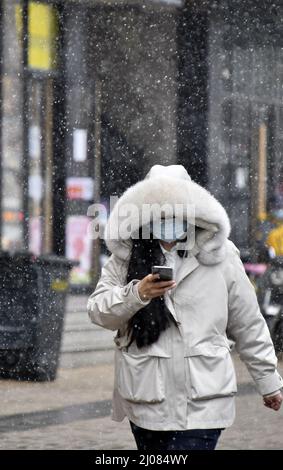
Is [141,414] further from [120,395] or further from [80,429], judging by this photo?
[80,429]

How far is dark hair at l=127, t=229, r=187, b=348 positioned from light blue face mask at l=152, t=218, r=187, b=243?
0.13 feet

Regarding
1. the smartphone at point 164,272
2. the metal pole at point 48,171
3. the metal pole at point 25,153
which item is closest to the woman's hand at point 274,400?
the smartphone at point 164,272

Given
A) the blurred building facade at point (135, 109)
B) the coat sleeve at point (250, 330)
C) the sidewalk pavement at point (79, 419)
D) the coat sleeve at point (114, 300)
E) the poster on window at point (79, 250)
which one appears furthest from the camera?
the poster on window at point (79, 250)

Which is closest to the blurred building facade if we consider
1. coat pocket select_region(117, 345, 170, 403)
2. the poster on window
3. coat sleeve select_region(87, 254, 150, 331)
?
the poster on window

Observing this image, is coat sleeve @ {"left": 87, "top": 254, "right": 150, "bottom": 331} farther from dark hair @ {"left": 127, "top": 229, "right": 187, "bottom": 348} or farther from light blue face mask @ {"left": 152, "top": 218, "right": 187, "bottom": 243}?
light blue face mask @ {"left": 152, "top": 218, "right": 187, "bottom": 243}

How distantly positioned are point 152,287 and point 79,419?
4.01m

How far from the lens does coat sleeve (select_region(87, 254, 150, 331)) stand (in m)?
3.82

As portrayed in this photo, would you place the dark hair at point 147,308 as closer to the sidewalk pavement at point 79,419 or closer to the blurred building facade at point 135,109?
the sidewalk pavement at point 79,419

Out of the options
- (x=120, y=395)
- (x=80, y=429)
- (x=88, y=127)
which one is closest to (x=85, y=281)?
(x=88, y=127)

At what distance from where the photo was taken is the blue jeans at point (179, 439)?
12.7 ft

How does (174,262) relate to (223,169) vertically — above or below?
→ above

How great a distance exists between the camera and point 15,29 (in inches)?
692
